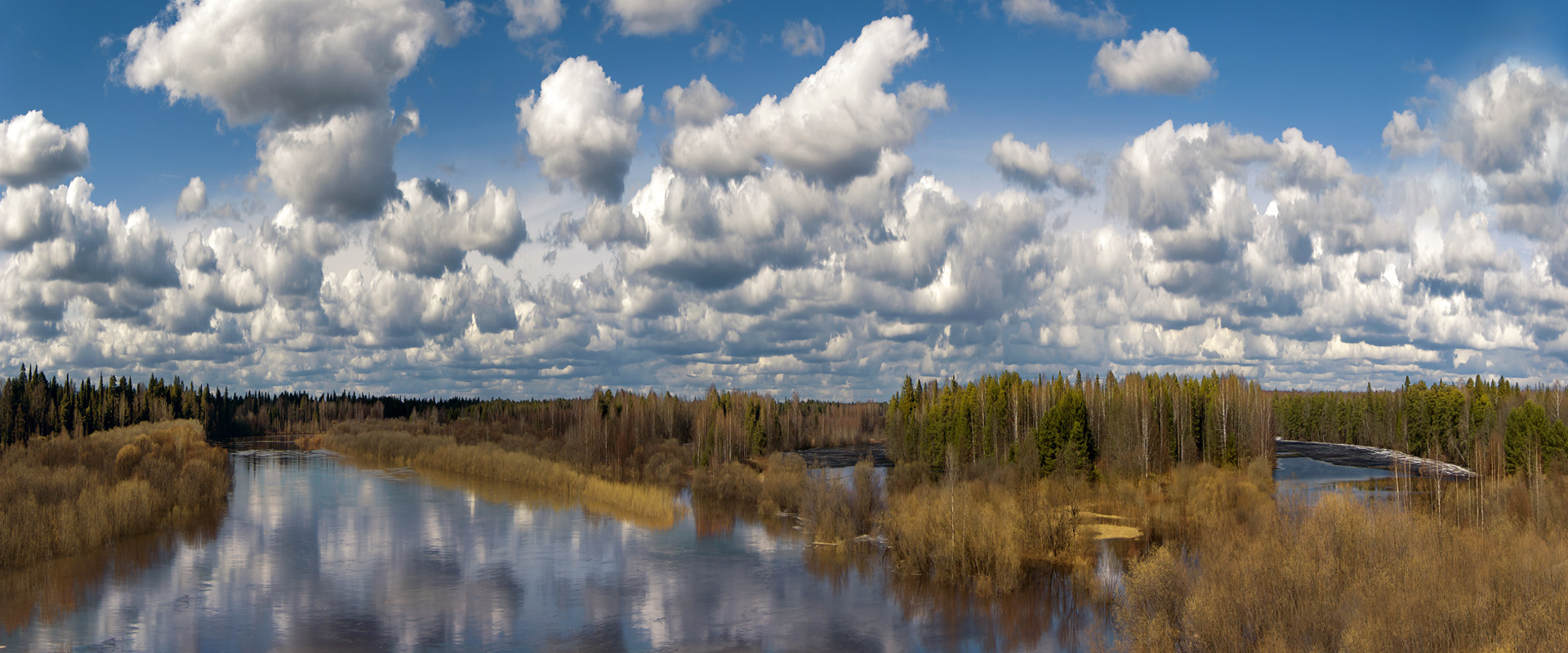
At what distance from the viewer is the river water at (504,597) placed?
25094 mm

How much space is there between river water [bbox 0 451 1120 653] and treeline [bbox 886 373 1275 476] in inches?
1435

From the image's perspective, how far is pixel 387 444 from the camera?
104625 mm

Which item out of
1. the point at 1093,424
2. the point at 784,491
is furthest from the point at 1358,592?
the point at 1093,424

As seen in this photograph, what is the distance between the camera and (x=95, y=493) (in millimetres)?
42812

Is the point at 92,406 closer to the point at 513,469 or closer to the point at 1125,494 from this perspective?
the point at 513,469

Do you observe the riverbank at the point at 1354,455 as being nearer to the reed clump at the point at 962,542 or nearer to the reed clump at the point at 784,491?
the reed clump at the point at 784,491

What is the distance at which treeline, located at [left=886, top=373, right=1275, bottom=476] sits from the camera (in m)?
74.4

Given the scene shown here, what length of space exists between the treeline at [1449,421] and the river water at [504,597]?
95.1 ft

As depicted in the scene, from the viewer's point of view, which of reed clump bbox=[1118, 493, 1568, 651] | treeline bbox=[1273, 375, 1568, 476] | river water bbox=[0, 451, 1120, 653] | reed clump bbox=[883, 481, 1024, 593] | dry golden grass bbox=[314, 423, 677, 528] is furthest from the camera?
treeline bbox=[1273, 375, 1568, 476]

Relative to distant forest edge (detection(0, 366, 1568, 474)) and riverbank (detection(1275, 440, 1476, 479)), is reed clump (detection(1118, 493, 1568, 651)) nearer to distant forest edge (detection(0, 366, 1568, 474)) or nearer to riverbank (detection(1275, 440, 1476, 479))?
distant forest edge (detection(0, 366, 1568, 474))

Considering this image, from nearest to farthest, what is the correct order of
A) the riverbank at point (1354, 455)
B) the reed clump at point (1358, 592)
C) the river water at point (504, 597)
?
the reed clump at point (1358, 592)
the river water at point (504, 597)
the riverbank at point (1354, 455)

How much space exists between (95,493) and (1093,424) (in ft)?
272

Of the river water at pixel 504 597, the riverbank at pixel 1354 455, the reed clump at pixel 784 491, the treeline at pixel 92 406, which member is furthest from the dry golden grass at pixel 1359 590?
the treeline at pixel 92 406

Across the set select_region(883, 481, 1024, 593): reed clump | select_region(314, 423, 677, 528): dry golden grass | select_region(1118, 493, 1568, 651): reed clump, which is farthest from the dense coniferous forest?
select_region(1118, 493, 1568, 651): reed clump
